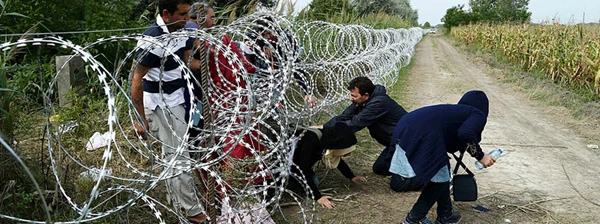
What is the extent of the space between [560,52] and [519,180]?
318 inches

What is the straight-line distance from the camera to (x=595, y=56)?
9.98 meters

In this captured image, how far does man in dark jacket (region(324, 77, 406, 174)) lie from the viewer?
4438 millimetres

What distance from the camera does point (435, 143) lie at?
11.5 feet

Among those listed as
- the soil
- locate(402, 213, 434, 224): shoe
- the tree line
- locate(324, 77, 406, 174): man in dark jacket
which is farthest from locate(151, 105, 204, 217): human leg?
the tree line

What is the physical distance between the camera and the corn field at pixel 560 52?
10.2 m

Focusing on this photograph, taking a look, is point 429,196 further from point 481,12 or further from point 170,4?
point 481,12

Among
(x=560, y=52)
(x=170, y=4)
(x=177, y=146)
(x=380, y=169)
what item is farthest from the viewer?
(x=560, y=52)

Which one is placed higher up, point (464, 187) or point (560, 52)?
point (560, 52)

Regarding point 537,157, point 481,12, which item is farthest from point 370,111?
point 481,12

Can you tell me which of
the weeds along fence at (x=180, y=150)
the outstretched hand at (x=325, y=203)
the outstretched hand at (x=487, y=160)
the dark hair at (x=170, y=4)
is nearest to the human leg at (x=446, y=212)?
the outstretched hand at (x=487, y=160)

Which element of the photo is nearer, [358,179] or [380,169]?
[358,179]

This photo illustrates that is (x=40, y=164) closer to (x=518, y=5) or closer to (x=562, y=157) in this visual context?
(x=562, y=157)

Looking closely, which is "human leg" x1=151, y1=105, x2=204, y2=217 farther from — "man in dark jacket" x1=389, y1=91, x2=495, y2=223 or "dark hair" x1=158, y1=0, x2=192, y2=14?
"man in dark jacket" x1=389, y1=91, x2=495, y2=223

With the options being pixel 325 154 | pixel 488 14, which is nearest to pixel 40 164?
pixel 325 154
